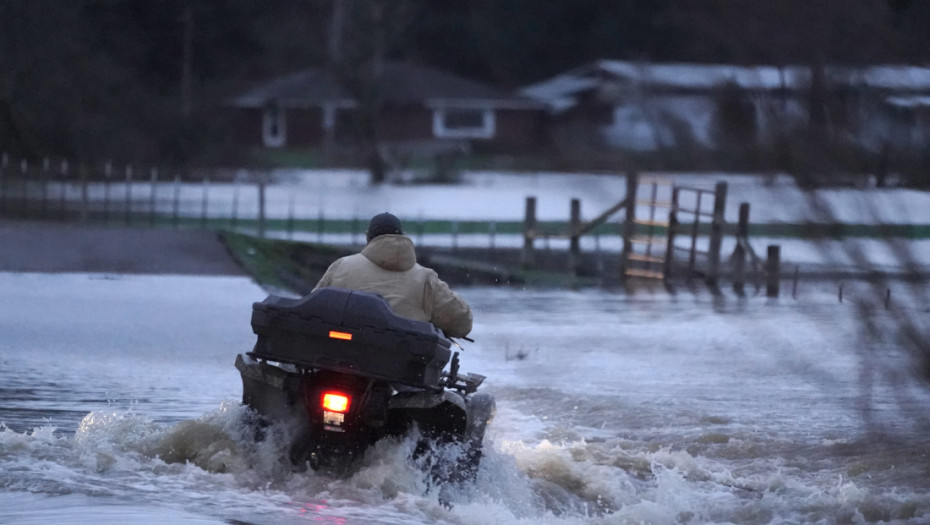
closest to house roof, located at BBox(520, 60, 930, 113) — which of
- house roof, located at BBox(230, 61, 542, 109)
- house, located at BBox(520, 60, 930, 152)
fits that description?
house, located at BBox(520, 60, 930, 152)

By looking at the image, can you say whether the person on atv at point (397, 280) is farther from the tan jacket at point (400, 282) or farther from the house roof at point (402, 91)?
the house roof at point (402, 91)

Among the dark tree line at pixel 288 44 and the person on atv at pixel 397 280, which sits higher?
the dark tree line at pixel 288 44

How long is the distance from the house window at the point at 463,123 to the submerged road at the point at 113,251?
142 feet

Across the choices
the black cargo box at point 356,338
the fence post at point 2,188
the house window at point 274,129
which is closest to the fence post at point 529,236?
the fence post at point 2,188

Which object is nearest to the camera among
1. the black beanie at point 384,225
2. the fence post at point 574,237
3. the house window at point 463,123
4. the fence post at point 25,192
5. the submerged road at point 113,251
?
the black beanie at point 384,225

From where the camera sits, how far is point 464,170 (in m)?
54.6

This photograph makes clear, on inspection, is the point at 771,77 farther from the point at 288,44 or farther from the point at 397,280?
the point at 288,44

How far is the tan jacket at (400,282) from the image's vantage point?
8.09 meters

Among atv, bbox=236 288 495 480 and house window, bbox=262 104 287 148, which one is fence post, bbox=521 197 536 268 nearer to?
atv, bbox=236 288 495 480

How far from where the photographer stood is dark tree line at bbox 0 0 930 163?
3.66 metres

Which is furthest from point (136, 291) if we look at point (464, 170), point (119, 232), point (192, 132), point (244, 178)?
point (464, 170)

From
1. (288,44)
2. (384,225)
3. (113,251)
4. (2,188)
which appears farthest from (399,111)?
(384,225)

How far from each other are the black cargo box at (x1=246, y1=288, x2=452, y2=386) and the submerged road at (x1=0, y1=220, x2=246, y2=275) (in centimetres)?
1212

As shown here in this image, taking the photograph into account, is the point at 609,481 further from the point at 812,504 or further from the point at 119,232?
the point at 119,232
